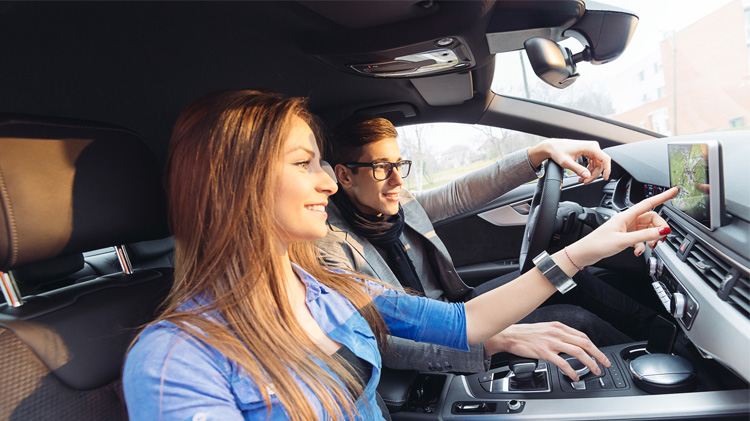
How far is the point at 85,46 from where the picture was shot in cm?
113

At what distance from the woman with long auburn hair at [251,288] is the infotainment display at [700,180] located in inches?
3.5

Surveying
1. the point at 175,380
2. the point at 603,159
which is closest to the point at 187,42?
the point at 175,380

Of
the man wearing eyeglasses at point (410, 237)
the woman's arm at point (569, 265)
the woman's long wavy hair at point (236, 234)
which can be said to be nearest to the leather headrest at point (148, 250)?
the man wearing eyeglasses at point (410, 237)

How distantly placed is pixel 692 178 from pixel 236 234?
1.09 m

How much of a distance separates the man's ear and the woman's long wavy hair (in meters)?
0.79

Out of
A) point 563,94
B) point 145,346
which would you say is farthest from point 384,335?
point 563,94

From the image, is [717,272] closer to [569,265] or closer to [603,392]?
[569,265]

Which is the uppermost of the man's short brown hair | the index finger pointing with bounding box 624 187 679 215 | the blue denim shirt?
the man's short brown hair

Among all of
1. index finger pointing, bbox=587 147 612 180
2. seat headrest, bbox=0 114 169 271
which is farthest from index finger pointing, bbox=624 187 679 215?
seat headrest, bbox=0 114 169 271

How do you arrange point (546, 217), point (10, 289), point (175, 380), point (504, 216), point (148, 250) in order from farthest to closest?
point (504, 216)
point (148, 250)
point (546, 217)
point (10, 289)
point (175, 380)

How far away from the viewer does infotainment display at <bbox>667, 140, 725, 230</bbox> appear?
967 mm

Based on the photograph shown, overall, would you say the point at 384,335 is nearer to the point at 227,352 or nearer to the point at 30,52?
the point at 227,352

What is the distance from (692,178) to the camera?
1.11 metres

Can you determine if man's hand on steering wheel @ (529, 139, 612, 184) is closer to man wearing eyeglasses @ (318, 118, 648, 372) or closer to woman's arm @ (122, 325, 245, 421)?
man wearing eyeglasses @ (318, 118, 648, 372)
